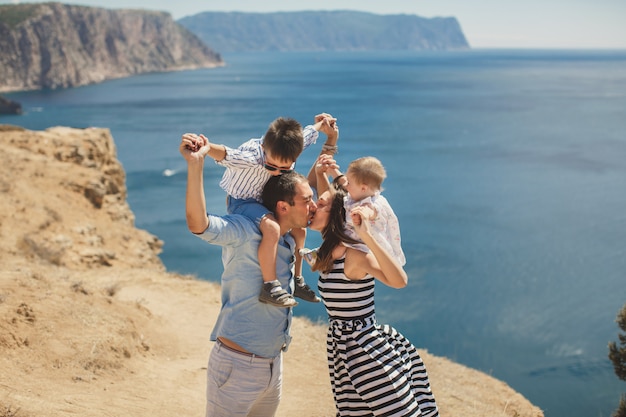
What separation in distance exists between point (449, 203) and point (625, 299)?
49.3 feet

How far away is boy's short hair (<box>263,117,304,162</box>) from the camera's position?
11.6 feet

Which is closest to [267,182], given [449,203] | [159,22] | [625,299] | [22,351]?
[22,351]

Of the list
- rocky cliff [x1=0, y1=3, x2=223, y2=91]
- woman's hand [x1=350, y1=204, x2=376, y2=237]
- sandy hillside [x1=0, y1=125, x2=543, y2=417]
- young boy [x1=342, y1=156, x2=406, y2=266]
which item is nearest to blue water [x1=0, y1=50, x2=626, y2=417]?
sandy hillside [x1=0, y1=125, x2=543, y2=417]

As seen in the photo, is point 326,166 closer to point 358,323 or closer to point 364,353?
point 358,323

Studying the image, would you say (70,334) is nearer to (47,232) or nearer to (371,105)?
(47,232)

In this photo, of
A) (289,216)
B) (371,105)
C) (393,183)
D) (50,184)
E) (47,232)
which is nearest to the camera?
(289,216)

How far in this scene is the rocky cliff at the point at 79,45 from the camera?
384 ft

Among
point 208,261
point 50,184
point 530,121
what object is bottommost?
point 208,261

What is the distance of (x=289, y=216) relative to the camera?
11.6 feet

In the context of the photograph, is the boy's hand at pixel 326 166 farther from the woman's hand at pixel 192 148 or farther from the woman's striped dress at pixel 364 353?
the woman's hand at pixel 192 148

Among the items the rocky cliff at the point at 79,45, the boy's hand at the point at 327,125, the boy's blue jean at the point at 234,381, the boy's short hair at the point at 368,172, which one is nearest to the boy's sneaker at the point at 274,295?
the boy's blue jean at the point at 234,381

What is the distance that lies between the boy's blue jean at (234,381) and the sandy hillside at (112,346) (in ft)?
6.99

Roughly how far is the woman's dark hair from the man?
21 cm

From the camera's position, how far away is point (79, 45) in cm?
13525
